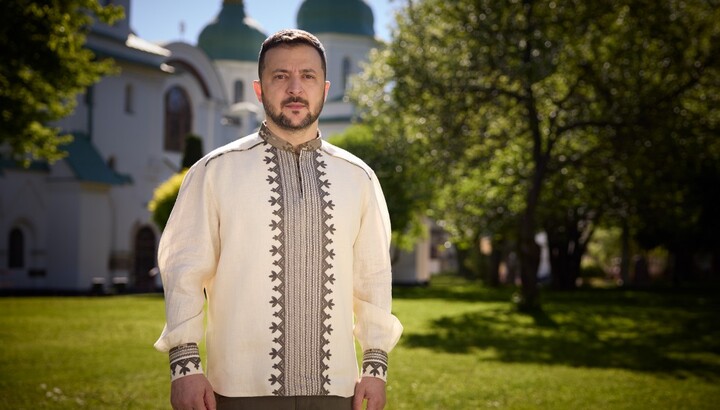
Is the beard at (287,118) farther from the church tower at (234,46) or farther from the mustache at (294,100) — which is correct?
the church tower at (234,46)

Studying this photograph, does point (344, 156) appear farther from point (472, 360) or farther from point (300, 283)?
point (472, 360)

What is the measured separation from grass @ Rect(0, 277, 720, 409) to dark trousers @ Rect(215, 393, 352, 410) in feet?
19.4

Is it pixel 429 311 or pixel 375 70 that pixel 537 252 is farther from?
pixel 375 70

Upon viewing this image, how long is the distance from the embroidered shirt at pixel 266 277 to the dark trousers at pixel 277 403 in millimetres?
26

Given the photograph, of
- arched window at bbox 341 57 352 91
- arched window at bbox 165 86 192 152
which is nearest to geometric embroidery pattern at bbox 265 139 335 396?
arched window at bbox 165 86 192 152

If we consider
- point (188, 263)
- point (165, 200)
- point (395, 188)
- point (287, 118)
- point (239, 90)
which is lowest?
point (188, 263)

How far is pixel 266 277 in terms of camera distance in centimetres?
356

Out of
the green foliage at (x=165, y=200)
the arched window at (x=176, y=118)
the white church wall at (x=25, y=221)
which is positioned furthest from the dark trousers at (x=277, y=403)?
the arched window at (x=176, y=118)

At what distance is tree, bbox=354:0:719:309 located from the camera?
24.0 meters

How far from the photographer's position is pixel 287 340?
3555 millimetres

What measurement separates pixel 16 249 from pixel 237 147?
37.5 m

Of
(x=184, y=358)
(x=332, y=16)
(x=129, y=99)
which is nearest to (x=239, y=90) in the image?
(x=332, y=16)

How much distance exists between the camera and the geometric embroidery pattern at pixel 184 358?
342cm

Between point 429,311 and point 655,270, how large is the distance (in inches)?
2522
